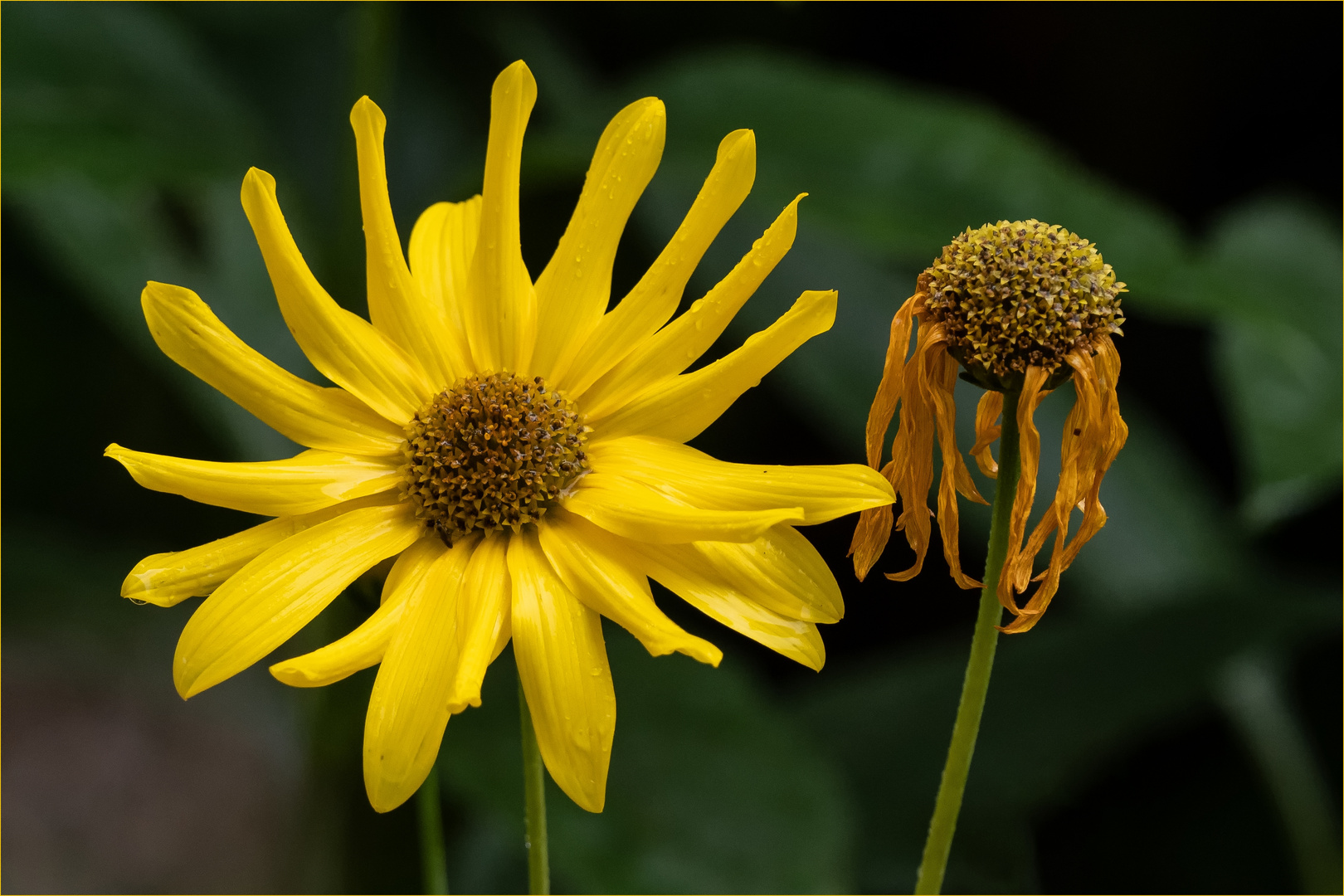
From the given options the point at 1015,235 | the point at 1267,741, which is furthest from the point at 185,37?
the point at 1267,741

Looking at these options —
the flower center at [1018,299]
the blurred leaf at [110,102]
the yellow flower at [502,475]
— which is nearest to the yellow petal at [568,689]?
the yellow flower at [502,475]

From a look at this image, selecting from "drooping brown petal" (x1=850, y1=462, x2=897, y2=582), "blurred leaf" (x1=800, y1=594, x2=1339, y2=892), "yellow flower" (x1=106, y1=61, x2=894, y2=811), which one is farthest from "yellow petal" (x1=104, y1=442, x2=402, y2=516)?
"blurred leaf" (x1=800, y1=594, x2=1339, y2=892)

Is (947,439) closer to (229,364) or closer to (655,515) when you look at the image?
(655,515)

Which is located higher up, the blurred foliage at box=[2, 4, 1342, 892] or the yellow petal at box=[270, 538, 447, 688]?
the blurred foliage at box=[2, 4, 1342, 892]

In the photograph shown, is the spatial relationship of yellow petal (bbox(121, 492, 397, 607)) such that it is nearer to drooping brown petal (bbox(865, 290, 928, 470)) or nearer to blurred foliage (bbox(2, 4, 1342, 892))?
drooping brown petal (bbox(865, 290, 928, 470))

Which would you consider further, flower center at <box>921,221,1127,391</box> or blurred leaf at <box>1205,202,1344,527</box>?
blurred leaf at <box>1205,202,1344,527</box>
